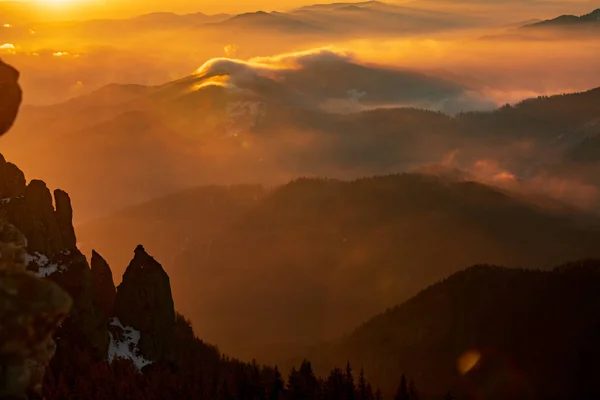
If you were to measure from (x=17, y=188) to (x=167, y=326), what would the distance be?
2027 inches

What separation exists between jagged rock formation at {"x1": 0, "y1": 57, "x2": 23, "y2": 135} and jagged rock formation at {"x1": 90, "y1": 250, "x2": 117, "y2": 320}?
124 m

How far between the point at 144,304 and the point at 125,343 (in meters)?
10.2

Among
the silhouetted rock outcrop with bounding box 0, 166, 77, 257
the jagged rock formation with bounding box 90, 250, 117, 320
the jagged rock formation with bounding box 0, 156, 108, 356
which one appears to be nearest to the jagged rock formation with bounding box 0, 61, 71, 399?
the silhouetted rock outcrop with bounding box 0, 166, 77, 257

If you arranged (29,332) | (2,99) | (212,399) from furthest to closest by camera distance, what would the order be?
(212,399) → (2,99) → (29,332)

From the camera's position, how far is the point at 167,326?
154 meters

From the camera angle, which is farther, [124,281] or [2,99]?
[124,281]

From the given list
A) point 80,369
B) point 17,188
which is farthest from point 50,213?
point 80,369

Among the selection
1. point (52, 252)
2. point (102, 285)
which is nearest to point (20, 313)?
point (52, 252)

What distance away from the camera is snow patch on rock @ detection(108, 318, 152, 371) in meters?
140

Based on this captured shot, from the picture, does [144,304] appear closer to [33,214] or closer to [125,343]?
[125,343]

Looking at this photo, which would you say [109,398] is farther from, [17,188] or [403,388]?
[403,388]

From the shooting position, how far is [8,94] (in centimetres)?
3180

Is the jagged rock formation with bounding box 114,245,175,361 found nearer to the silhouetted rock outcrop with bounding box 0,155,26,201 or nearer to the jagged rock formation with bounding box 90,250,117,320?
the jagged rock formation with bounding box 90,250,117,320

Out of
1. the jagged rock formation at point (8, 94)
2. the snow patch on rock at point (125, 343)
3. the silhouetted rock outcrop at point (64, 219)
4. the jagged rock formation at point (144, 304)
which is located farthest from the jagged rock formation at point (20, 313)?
the jagged rock formation at point (144, 304)
